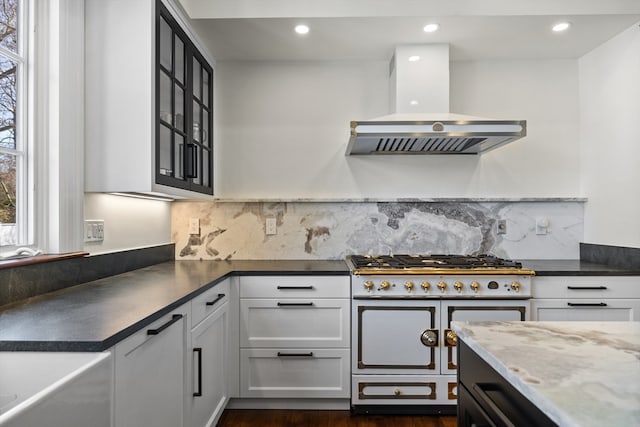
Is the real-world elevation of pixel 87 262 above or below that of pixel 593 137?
below

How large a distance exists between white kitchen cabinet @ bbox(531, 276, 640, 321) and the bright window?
2.56 metres

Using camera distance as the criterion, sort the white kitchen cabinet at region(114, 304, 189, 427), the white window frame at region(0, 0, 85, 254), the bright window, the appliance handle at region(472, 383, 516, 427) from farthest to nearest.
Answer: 1. the white window frame at region(0, 0, 85, 254)
2. the bright window
3. the white kitchen cabinet at region(114, 304, 189, 427)
4. the appliance handle at region(472, 383, 516, 427)

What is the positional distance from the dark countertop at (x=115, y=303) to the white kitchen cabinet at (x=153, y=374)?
5 centimetres

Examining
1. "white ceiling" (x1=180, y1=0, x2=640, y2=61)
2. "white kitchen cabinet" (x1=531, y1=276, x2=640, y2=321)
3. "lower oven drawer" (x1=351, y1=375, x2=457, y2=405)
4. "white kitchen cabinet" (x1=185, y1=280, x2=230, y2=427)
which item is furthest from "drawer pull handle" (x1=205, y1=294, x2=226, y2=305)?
"white kitchen cabinet" (x1=531, y1=276, x2=640, y2=321)

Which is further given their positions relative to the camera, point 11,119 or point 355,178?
point 355,178

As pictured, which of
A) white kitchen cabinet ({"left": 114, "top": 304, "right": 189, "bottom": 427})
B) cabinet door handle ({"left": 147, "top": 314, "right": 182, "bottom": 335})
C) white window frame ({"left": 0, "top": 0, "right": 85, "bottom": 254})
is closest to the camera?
white kitchen cabinet ({"left": 114, "top": 304, "right": 189, "bottom": 427})

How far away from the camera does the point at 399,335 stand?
2281 millimetres

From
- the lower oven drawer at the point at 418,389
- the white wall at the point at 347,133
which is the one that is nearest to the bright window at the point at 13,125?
the white wall at the point at 347,133

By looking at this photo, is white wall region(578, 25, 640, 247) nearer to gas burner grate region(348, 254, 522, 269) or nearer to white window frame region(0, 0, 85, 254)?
gas burner grate region(348, 254, 522, 269)

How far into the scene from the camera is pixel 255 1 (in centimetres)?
229

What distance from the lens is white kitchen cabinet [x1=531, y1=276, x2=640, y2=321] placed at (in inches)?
90.5

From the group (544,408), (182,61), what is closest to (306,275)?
(182,61)

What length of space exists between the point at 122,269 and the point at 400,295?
4.96ft

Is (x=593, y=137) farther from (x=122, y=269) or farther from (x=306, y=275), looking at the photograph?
(x=122, y=269)
